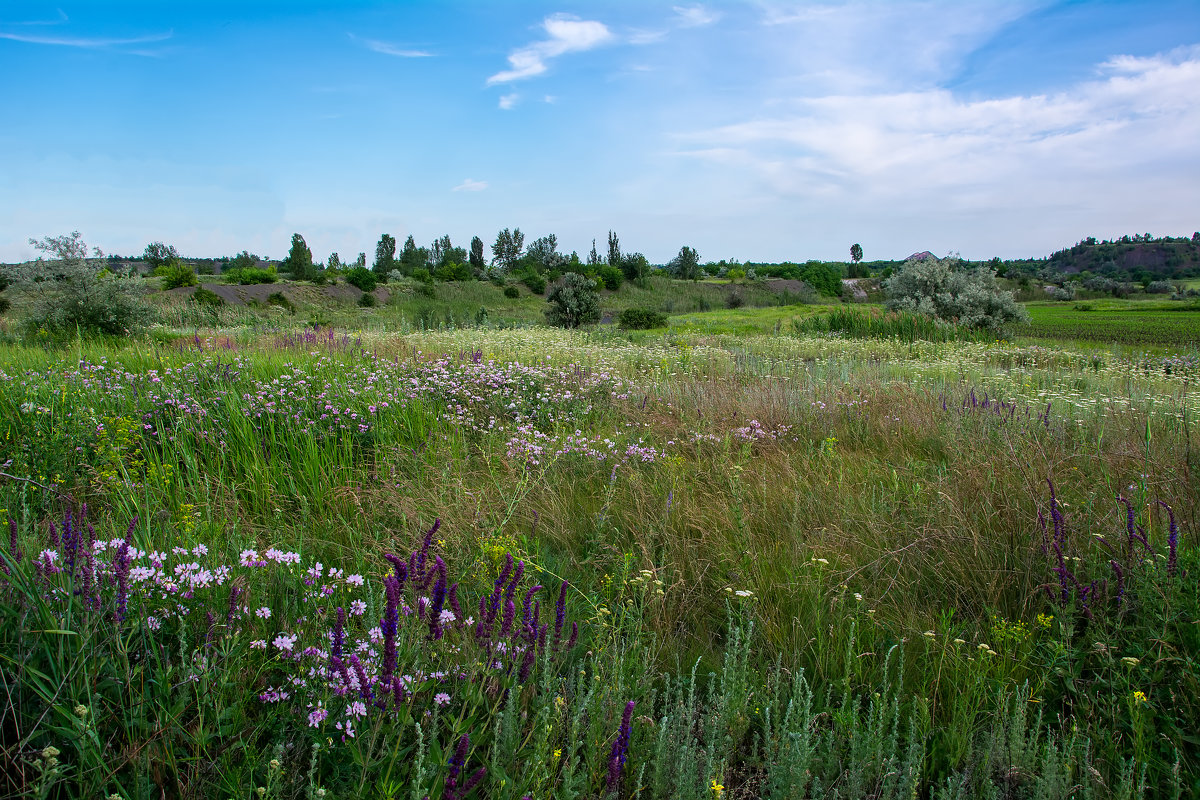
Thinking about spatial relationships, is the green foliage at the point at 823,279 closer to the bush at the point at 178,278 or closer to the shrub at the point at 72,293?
the bush at the point at 178,278

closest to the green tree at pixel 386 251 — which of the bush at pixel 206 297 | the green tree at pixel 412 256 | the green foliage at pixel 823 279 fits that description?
the green tree at pixel 412 256

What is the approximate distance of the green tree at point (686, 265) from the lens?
173ft

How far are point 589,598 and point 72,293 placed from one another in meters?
15.5

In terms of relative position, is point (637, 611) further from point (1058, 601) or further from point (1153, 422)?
point (1153, 422)

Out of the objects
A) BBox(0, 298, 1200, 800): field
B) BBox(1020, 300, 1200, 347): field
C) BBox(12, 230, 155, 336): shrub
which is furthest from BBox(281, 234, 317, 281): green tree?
BBox(1020, 300, 1200, 347): field

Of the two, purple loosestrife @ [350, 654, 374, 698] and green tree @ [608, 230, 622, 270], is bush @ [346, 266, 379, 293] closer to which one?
green tree @ [608, 230, 622, 270]

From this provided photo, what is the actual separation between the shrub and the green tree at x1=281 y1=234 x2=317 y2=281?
27527mm

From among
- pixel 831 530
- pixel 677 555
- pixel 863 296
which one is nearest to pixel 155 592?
pixel 677 555

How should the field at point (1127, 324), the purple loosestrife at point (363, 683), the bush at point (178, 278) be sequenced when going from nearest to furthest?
1. the purple loosestrife at point (363, 683)
2. the field at point (1127, 324)
3. the bush at point (178, 278)

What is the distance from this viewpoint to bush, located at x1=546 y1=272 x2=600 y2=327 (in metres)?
20.8

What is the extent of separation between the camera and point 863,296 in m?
46.2

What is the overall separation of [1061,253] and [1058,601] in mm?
73425

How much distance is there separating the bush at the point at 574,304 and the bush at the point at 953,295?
995 cm

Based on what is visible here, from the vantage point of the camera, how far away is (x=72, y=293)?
505 inches
